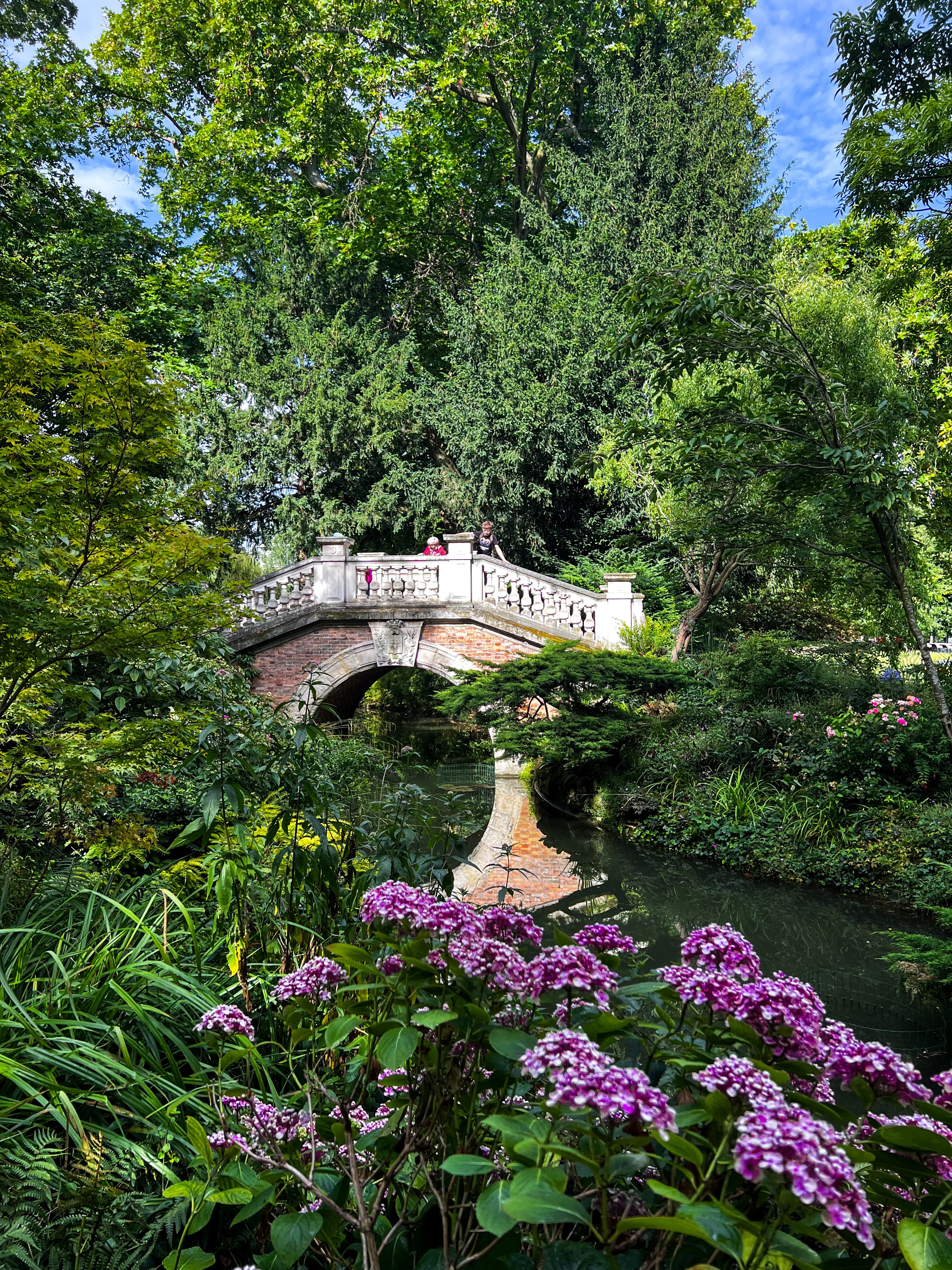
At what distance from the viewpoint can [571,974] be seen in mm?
1148

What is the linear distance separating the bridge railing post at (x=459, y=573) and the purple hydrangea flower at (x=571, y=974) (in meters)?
11.8

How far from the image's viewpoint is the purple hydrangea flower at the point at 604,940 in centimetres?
138

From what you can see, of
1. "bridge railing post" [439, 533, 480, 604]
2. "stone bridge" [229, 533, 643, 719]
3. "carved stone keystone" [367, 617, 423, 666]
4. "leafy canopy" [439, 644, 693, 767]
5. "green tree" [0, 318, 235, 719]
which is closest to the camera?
"green tree" [0, 318, 235, 719]

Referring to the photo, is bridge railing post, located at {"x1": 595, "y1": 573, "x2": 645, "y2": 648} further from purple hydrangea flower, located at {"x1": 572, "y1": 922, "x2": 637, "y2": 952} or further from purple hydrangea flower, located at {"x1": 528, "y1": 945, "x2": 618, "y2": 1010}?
purple hydrangea flower, located at {"x1": 528, "y1": 945, "x2": 618, "y2": 1010}

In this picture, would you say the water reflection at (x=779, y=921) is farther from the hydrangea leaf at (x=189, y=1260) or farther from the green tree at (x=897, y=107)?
the green tree at (x=897, y=107)

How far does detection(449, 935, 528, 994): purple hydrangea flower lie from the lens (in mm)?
1179

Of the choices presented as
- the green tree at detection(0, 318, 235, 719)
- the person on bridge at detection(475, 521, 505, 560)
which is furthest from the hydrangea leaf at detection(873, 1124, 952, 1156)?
the person on bridge at detection(475, 521, 505, 560)

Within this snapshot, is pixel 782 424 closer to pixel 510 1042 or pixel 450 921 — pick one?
pixel 450 921

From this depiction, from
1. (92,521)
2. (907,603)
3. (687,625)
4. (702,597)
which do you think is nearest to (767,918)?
(907,603)

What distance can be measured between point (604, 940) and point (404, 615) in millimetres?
11887

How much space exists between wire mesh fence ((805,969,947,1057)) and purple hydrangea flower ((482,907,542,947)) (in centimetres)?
449

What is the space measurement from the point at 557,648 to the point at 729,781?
2764mm

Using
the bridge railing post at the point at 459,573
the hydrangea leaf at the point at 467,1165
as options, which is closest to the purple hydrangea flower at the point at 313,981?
the hydrangea leaf at the point at 467,1165

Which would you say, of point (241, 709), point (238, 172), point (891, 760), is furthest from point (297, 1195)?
point (238, 172)
